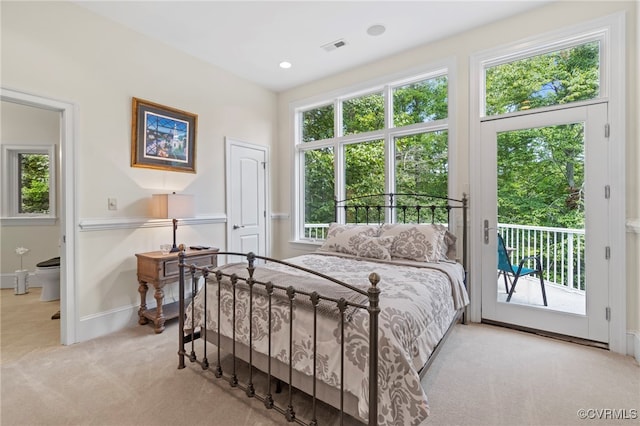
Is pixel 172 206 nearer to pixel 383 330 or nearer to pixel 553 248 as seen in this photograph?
pixel 383 330

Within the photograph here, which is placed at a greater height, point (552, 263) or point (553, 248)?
point (553, 248)

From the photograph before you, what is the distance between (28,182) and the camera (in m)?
5.01

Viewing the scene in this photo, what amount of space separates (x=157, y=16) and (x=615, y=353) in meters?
5.20

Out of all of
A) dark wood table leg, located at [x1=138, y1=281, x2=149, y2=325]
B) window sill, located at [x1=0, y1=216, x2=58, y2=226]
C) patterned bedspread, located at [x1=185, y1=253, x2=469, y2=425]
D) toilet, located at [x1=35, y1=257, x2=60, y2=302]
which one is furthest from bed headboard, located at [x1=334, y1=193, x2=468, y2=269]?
window sill, located at [x1=0, y1=216, x2=58, y2=226]

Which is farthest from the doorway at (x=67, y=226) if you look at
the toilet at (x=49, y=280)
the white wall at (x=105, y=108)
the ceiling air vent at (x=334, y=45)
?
the ceiling air vent at (x=334, y=45)

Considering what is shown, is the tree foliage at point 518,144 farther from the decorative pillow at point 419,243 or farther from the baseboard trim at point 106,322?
the baseboard trim at point 106,322

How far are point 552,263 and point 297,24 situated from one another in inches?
138

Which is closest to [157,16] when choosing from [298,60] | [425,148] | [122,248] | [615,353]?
[298,60]

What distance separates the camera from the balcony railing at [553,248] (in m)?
2.74

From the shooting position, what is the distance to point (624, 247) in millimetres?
Answer: 2502

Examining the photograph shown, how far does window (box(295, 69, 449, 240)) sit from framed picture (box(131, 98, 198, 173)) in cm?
170

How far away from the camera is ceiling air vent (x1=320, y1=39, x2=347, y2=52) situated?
3445 mm

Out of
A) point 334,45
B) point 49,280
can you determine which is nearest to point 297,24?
point 334,45

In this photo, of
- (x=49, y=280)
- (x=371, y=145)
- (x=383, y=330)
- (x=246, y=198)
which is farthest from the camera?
(x=246, y=198)
